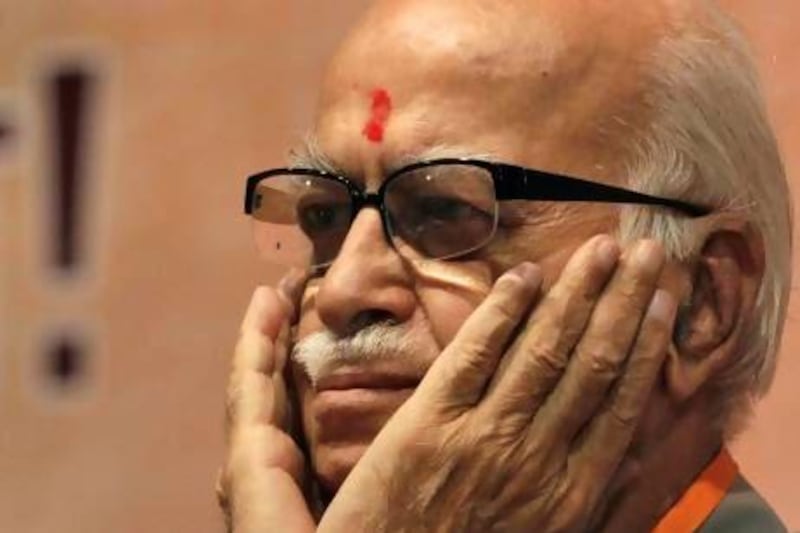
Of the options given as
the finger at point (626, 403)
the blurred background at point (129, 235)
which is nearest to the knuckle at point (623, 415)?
the finger at point (626, 403)

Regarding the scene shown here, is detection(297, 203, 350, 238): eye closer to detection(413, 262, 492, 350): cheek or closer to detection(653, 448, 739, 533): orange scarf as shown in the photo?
detection(413, 262, 492, 350): cheek

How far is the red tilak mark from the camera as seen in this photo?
158cm

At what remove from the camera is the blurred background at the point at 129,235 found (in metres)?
2.52

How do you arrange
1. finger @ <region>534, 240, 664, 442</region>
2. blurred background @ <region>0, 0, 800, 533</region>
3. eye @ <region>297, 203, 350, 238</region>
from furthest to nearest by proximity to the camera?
1. blurred background @ <region>0, 0, 800, 533</region>
2. eye @ <region>297, 203, 350, 238</region>
3. finger @ <region>534, 240, 664, 442</region>

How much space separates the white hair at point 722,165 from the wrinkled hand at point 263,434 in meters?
0.32

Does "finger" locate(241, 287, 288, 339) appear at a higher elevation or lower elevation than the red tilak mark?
lower

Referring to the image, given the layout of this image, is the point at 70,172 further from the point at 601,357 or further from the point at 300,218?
the point at 601,357

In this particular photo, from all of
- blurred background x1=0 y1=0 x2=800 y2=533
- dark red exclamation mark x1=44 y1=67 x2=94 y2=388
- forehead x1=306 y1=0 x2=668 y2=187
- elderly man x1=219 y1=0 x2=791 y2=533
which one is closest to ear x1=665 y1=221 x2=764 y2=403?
elderly man x1=219 y1=0 x2=791 y2=533

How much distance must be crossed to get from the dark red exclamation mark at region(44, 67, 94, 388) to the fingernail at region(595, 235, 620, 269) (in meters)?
1.17

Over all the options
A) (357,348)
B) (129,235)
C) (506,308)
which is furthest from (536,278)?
(129,235)

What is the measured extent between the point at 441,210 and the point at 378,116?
9 centimetres

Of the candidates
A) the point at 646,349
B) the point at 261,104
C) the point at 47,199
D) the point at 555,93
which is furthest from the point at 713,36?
the point at 47,199

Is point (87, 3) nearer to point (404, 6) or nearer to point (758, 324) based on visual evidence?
point (404, 6)

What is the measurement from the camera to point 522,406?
1500 mm
